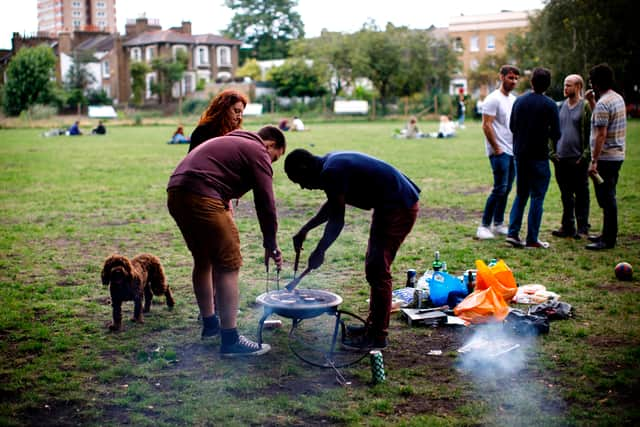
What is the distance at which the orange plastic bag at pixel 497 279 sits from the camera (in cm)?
643

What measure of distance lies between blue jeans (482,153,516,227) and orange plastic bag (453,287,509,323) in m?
3.51

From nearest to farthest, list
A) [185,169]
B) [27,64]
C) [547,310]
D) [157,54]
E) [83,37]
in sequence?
[185,169]
[547,310]
[27,64]
[157,54]
[83,37]

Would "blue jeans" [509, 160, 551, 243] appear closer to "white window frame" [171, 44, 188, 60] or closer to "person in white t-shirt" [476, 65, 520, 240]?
"person in white t-shirt" [476, 65, 520, 240]

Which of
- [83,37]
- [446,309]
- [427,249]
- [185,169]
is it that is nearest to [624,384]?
[446,309]

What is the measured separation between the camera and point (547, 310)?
247 inches

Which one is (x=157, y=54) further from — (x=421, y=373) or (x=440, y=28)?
(x=421, y=373)

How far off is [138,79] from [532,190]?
71.3m

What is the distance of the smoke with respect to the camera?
4375mm

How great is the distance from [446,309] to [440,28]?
274ft

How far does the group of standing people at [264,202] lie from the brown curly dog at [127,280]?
0.80 m

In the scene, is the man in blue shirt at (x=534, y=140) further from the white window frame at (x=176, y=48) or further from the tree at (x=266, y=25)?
the tree at (x=266, y=25)

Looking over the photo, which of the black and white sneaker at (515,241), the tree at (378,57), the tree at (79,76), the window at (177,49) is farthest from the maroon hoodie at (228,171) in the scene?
the window at (177,49)

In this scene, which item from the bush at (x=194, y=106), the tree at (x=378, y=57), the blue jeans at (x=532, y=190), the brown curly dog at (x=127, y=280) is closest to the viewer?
the brown curly dog at (x=127, y=280)

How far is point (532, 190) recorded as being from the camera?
355 inches
